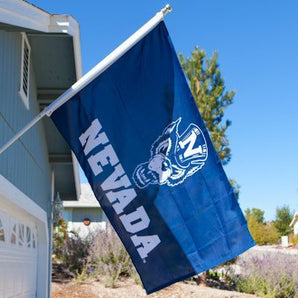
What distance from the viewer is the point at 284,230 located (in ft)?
180

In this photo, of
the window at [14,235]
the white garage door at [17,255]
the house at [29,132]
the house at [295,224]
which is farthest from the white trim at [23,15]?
the house at [295,224]

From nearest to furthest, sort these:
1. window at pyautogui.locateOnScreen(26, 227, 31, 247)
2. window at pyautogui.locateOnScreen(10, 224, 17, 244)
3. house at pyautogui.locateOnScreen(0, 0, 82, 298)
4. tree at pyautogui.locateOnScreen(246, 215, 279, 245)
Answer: house at pyautogui.locateOnScreen(0, 0, 82, 298)
window at pyautogui.locateOnScreen(10, 224, 17, 244)
window at pyautogui.locateOnScreen(26, 227, 31, 247)
tree at pyautogui.locateOnScreen(246, 215, 279, 245)

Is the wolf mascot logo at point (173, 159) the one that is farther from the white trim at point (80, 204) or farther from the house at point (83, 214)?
the house at point (83, 214)

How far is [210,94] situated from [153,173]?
1983 cm

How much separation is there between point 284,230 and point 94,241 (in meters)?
44.4

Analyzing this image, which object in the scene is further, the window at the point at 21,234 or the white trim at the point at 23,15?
the window at the point at 21,234

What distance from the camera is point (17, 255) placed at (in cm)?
630

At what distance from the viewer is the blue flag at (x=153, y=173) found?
4.64 metres

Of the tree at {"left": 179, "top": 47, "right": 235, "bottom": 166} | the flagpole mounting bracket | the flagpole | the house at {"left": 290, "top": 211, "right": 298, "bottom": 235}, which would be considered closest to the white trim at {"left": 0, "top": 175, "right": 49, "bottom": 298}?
the flagpole

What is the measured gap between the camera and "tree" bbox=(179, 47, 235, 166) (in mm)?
23422

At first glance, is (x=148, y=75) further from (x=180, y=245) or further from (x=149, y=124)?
(x=180, y=245)

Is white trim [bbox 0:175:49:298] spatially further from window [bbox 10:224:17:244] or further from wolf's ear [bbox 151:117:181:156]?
wolf's ear [bbox 151:117:181:156]

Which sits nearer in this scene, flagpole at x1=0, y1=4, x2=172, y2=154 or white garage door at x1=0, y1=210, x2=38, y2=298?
flagpole at x1=0, y1=4, x2=172, y2=154

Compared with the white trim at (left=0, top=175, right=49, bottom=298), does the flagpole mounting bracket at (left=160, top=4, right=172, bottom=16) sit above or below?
above
